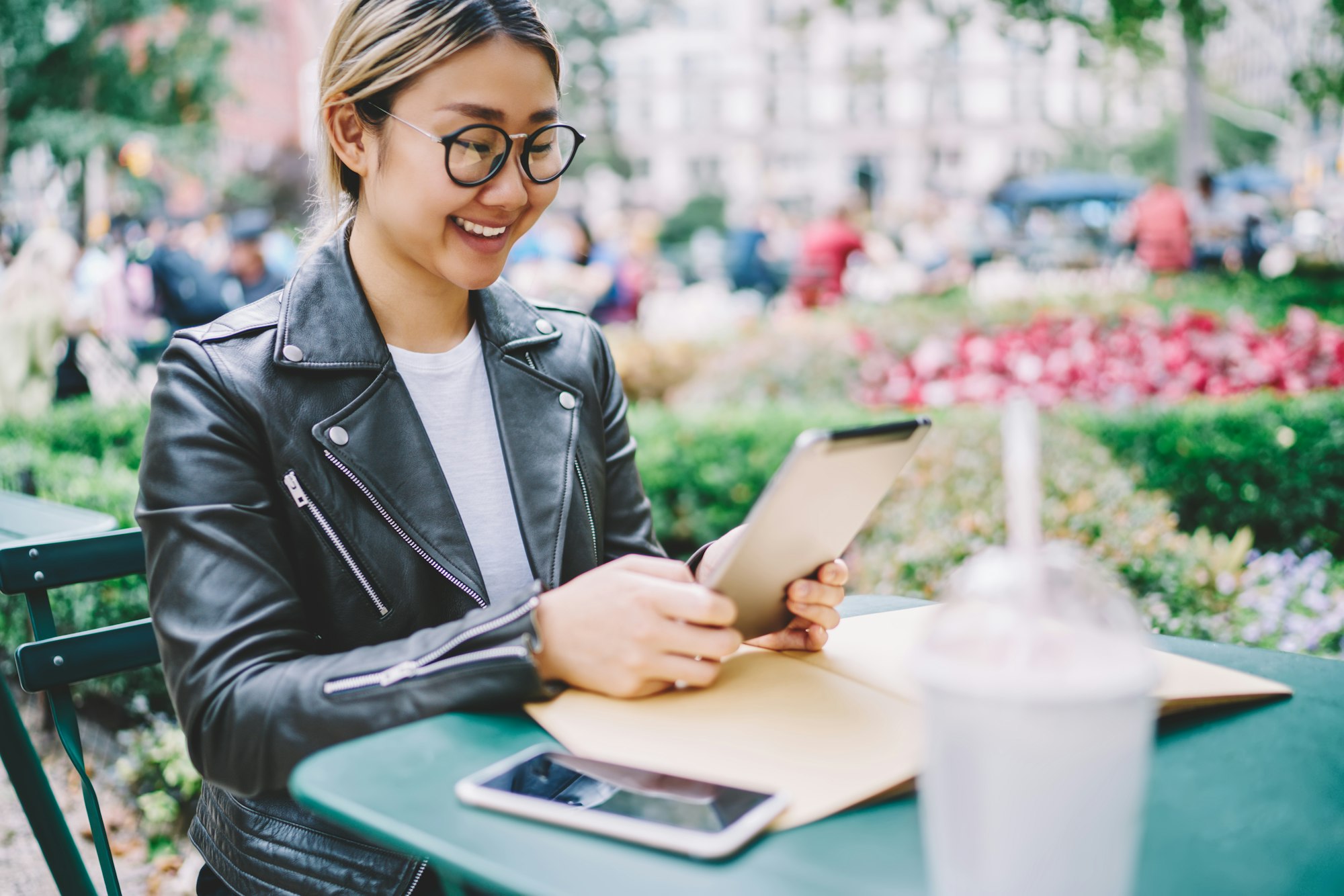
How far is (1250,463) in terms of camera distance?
15.0ft

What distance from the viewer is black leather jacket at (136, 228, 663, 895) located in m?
1.31

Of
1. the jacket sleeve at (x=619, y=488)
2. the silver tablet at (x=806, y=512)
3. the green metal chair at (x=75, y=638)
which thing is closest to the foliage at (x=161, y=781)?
the green metal chair at (x=75, y=638)

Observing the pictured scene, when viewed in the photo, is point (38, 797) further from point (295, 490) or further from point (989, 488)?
point (989, 488)

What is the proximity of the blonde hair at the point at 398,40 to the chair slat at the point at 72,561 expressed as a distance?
2.56 ft

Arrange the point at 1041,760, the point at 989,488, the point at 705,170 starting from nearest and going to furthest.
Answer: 1. the point at 1041,760
2. the point at 989,488
3. the point at 705,170

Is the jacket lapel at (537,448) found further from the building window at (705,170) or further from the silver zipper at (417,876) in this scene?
the building window at (705,170)

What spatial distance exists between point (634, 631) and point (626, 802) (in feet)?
0.84

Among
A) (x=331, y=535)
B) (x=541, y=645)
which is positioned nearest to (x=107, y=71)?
(x=331, y=535)

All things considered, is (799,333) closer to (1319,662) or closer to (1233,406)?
(1233,406)

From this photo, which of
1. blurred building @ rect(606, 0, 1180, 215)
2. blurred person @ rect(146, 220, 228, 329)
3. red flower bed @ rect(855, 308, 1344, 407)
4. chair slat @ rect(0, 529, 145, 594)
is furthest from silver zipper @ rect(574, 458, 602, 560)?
blurred building @ rect(606, 0, 1180, 215)

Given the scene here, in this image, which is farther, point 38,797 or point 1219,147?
point 1219,147

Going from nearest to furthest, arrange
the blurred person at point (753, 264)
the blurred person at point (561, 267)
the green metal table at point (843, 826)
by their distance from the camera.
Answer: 1. the green metal table at point (843, 826)
2. the blurred person at point (561, 267)
3. the blurred person at point (753, 264)

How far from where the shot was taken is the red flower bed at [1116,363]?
19.0 ft

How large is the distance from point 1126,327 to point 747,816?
666 centimetres
